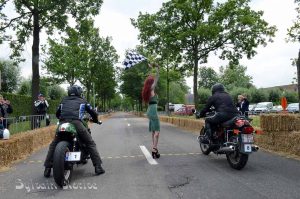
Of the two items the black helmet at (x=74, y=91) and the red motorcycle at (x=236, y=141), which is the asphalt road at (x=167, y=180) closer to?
the red motorcycle at (x=236, y=141)

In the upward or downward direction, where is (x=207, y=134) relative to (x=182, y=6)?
downward

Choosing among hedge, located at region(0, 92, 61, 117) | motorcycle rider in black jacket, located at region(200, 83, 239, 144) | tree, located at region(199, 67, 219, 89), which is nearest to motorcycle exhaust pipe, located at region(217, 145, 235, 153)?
motorcycle rider in black jacket, located at region(200, 83, 239, 144)

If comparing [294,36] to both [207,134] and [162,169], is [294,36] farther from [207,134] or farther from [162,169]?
[162,169]

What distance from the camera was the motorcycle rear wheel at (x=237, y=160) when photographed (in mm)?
7445

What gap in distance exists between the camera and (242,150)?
736 cm

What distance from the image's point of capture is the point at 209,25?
25.5 m

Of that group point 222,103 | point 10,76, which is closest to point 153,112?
point 222,103

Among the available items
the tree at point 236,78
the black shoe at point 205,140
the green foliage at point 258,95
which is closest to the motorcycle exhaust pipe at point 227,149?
the black shoe at point 205,140

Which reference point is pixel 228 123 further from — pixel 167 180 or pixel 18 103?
pixel 18 103

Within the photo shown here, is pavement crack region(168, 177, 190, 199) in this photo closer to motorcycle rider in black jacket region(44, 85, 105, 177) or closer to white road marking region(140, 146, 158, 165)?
motorcycle rider in black jacket region(44, 85, 105, 177)

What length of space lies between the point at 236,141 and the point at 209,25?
18910mm

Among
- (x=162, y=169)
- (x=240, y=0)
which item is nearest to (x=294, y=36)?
(x=240, y=0)

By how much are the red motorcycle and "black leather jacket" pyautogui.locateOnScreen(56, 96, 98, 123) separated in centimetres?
291

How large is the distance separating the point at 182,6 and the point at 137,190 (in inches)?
861
